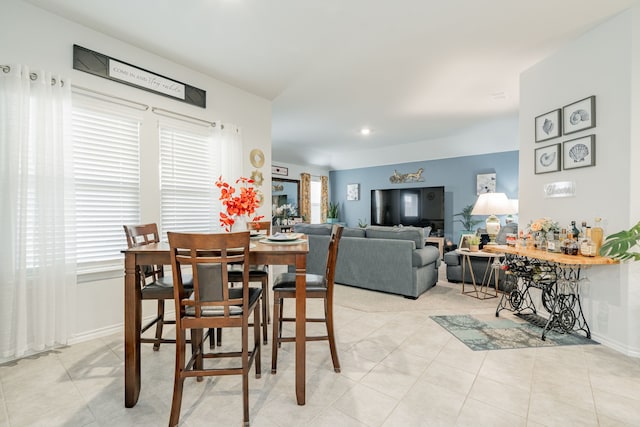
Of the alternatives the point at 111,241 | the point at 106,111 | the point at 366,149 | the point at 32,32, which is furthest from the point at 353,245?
the point at 366,149

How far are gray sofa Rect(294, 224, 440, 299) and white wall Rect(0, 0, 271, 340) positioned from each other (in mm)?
2278

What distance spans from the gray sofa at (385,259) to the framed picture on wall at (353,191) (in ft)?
14.3

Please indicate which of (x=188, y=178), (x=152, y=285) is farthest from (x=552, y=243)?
(x=188, y=178)

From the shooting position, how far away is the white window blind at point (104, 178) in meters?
2.62

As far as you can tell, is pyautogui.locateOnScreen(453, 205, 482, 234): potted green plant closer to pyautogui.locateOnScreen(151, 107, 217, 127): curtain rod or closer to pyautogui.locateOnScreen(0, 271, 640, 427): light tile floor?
pyautogui.locateOnScreen(0, 271, 640, 427): light tile floor

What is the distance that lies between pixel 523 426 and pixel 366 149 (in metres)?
7.42

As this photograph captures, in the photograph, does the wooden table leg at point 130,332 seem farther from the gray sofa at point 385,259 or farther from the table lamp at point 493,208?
the table lamp at point 493,208

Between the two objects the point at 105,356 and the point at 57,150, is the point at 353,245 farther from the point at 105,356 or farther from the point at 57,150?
the point at 57,150

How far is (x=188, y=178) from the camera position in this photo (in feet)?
11.3

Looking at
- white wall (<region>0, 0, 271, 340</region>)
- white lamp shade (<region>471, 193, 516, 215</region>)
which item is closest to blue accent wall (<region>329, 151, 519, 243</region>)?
white lamp shade (<region>471, 193, 516, 215</region>)

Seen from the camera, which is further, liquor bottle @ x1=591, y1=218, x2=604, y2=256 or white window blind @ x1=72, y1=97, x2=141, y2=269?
white window blind @ x1=72, y1=97, x2=141, y2=269

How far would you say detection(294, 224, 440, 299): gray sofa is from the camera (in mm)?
3754

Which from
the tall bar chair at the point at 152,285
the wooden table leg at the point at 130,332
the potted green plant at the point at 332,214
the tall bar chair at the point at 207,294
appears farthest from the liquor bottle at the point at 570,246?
the potted green plant at the point at 332,214

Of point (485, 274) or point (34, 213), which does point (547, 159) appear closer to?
point (485, 274)
